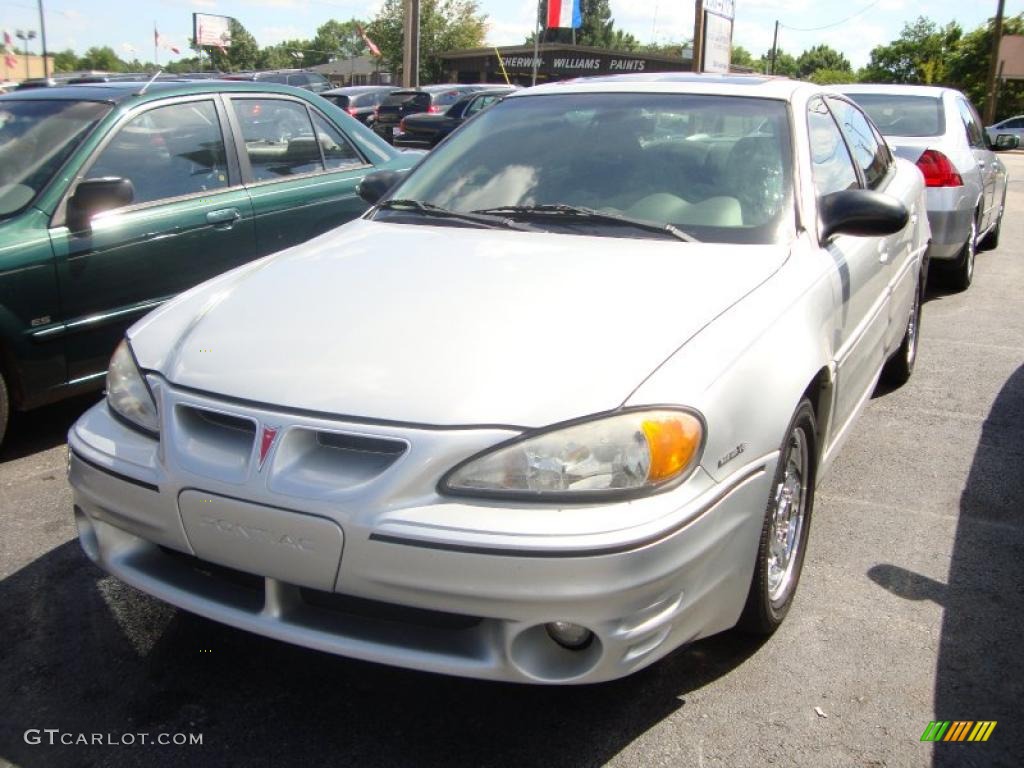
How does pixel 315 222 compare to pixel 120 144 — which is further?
pixel 315 222

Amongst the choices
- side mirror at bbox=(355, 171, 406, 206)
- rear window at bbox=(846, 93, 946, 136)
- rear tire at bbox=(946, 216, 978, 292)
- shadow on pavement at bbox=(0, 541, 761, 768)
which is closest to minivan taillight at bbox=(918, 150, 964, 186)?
rear window at bbox=(846, 93, 946, 136)

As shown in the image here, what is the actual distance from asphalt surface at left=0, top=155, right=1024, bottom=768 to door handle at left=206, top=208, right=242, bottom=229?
1828mm

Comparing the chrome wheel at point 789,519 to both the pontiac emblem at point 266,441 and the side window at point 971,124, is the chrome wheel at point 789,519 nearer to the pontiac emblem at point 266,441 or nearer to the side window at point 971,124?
the pontiac emblem at point 266,441

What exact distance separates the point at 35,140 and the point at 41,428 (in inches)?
54.1

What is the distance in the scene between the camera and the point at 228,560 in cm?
225

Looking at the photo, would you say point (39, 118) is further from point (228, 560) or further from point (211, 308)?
point (228, 560)

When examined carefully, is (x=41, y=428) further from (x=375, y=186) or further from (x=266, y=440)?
(x=266, y=440)

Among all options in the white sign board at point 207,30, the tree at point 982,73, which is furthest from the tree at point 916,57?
the white sign board at point 207,30

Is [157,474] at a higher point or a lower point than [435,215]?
lower

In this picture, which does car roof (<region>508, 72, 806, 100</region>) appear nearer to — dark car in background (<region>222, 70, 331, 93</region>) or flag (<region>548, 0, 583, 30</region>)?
flag (<region>548, 0, 583, 30</region>)

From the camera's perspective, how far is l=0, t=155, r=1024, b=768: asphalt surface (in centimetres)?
238

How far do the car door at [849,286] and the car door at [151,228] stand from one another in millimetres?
2932

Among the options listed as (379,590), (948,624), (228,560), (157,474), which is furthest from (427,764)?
(948,624)

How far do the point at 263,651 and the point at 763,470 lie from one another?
4.84 ft
